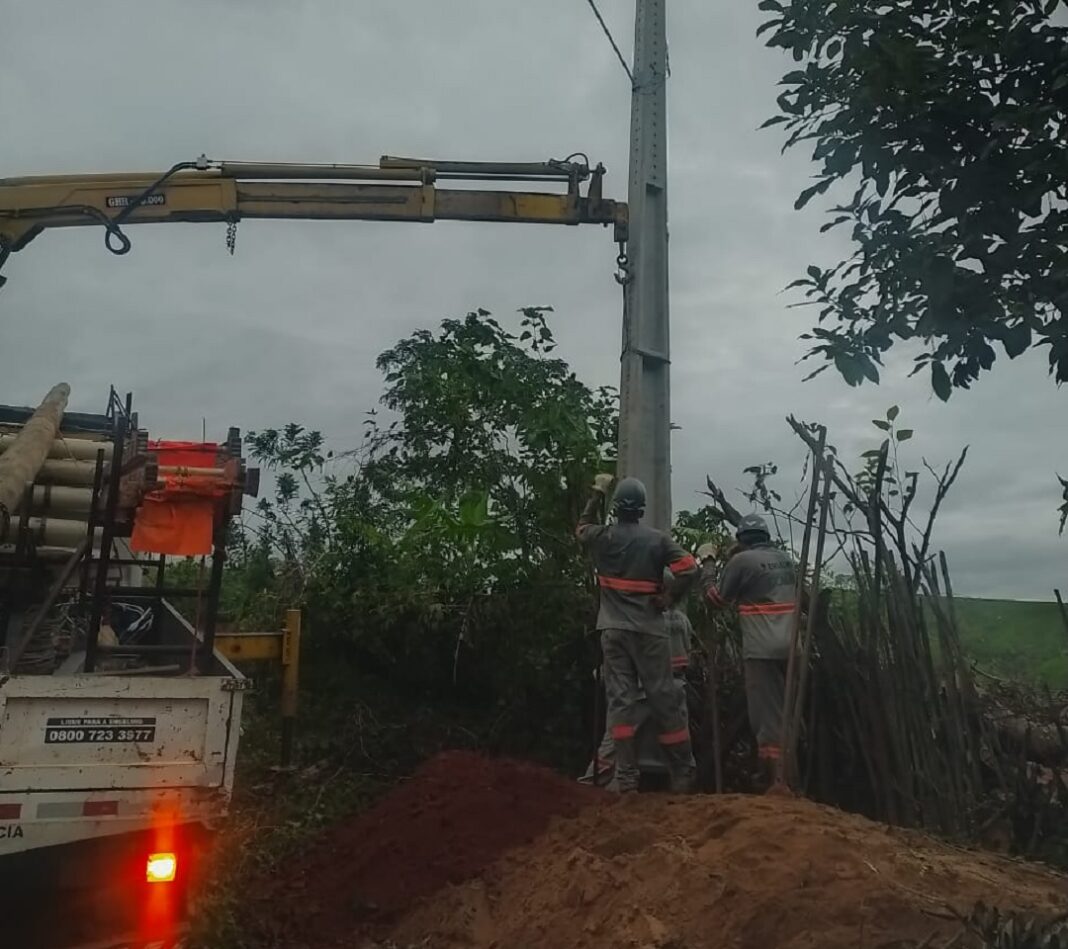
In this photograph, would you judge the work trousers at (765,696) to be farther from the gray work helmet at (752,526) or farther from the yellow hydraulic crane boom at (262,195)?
the yellow hydraulic crane boom at (262,195)

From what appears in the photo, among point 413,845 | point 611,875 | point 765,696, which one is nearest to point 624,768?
point 765,696

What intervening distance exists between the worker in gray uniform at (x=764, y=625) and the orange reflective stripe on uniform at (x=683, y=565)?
0.24 m

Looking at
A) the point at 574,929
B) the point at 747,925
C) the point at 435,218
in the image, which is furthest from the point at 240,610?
the point at 747,925

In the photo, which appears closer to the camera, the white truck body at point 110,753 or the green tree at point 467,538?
the white truck body at point 110,753

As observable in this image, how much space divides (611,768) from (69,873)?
3.61 m

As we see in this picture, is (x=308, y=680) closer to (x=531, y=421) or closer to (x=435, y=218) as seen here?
(x=531, y=421)

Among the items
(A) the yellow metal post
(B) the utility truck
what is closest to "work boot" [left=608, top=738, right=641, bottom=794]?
(A) the yellow metal post

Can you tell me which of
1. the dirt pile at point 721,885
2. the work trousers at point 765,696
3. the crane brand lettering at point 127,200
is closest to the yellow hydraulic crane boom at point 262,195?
the crane brand lettering at point 127,200

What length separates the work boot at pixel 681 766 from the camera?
284 inches

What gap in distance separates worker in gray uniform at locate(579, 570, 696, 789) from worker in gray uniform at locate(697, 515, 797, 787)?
422 millimetres

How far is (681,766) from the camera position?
23.7ft

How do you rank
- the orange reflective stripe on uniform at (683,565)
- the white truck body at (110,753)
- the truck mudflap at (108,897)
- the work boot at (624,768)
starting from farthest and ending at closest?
the orange reflective stripe on uniform at (683,565) < the work boot at (624,768) < the truck mudflap at (108,897) < the white truck body at (110,753)

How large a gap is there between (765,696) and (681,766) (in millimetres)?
721

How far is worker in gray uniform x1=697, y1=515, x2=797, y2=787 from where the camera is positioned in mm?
6938
